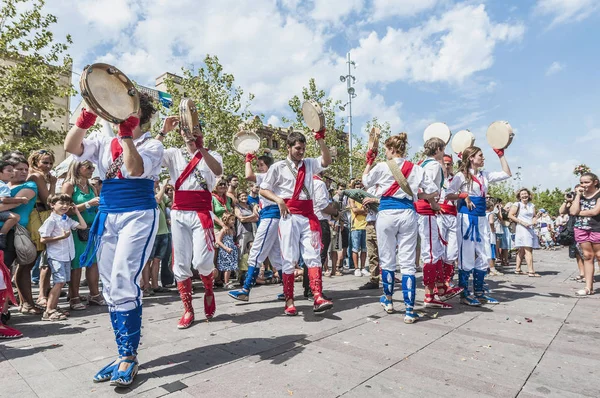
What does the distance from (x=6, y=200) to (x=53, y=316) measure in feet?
4.92

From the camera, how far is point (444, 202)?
19.3 feet

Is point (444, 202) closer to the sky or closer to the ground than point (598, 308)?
closer to the sky

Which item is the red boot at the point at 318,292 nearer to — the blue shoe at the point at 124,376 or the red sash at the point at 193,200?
the red sash at the point at 193,200

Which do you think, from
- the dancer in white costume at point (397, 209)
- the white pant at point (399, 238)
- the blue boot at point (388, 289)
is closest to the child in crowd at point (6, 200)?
the dancer in white costume at point (397, 209)

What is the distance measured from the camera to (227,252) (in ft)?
24.2

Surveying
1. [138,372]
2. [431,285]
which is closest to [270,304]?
[431,285]

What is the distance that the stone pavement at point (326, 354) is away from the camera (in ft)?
8.93

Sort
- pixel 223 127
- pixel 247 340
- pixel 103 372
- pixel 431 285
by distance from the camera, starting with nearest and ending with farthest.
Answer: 1. pixel 103 372
2. pixel 247 340
3. pixel 431 285
4. pixel 223 127

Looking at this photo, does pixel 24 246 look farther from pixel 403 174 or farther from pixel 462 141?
pixel 462 141

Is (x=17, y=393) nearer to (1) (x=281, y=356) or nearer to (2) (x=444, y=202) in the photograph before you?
(1) (x=281, y=356)

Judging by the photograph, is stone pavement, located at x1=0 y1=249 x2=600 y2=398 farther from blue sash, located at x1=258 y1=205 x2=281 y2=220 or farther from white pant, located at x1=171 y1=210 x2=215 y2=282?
blue sash, located at x1=258 y1=205 x2=281 y2=220

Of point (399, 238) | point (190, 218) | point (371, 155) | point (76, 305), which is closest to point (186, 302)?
point (190, 218)

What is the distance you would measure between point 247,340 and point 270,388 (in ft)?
3.79

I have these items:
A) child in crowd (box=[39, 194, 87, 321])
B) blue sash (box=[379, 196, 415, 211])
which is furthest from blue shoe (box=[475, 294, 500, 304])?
child in crowd (box=[39, 194, 87, 321])
